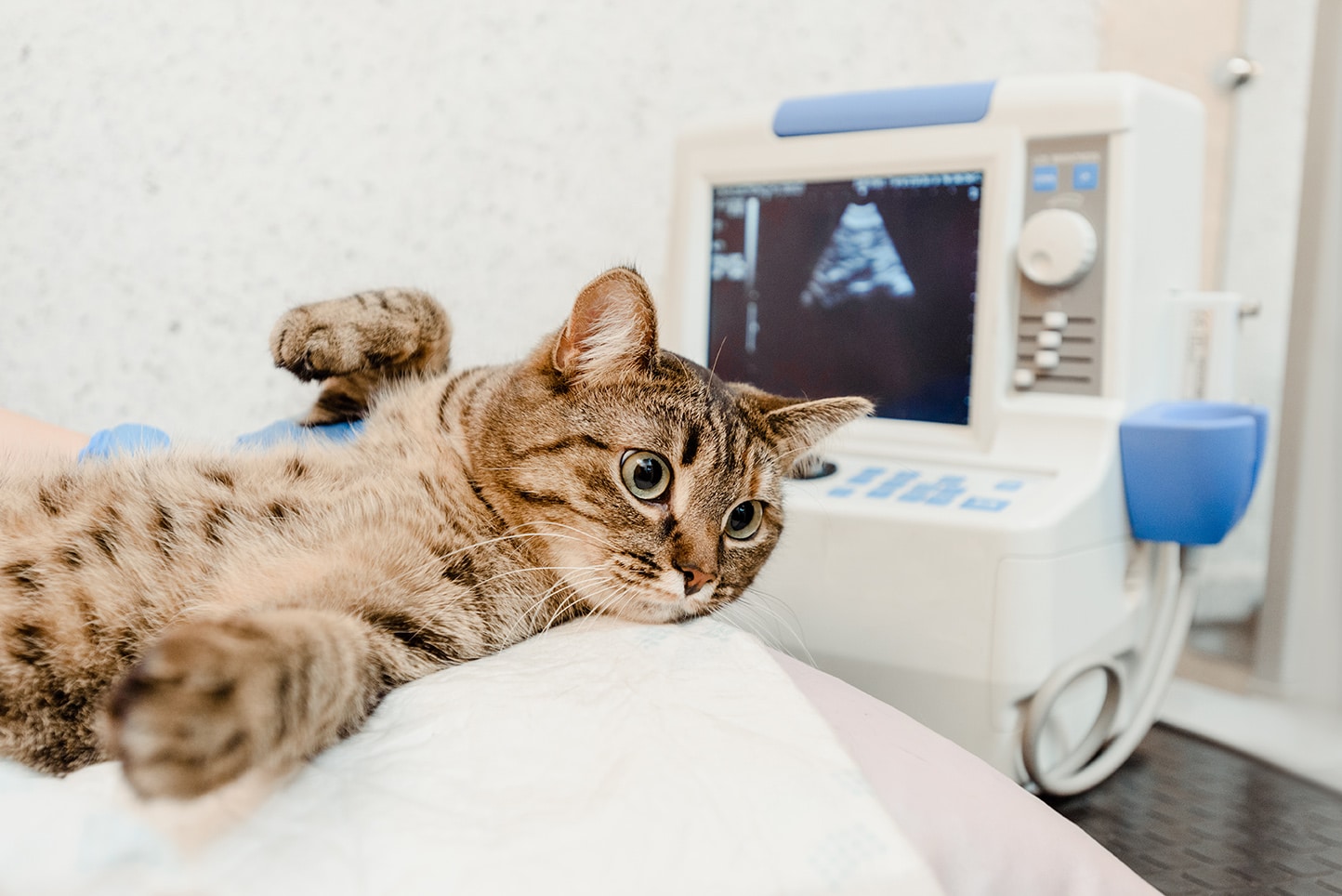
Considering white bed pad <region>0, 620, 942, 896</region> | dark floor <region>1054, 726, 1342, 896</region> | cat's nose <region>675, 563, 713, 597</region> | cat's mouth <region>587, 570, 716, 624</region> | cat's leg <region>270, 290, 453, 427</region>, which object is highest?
→ cat's leg <region>270, 290, 453, 427</region>

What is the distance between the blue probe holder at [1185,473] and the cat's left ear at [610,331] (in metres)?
0.51

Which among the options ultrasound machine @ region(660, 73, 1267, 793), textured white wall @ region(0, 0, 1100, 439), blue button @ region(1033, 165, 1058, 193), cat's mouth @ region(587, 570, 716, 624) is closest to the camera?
cat's mouth @ region(587, 570, 716, 624)

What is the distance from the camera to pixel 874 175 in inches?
42.2

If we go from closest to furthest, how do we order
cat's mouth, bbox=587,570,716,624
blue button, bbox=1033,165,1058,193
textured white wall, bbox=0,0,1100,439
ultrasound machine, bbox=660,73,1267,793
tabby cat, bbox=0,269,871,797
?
tabby cat, bbox=0,269,871,797 → cat's mouth, bbox=587,570,716,624 → ultrasound machine, bbox=660,73,1267,793 → blue button, bbox=1033,165,1058,193 → textured white wall, bbox=0,0,1100,439

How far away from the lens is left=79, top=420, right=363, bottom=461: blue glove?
84cm

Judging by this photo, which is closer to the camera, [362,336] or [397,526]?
[397,526]

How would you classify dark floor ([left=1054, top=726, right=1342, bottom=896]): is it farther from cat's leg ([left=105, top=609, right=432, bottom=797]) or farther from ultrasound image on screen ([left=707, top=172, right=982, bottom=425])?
cat's leg ([left=105, top=609, right=432, bottom=797])

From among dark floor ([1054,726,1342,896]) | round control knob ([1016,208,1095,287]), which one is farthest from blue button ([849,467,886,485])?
dark floor ([1054,726,1342,896])

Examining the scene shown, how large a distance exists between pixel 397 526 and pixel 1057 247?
27.9 inches

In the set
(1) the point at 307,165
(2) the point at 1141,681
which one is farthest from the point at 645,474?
(1) the point at 307,165

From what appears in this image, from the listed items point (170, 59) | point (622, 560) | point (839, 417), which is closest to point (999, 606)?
point (839, 417)

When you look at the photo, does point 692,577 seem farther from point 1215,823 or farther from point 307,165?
point 307,165

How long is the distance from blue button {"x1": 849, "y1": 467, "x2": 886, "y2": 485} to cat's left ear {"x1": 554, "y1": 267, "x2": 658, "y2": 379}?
0.98 ft

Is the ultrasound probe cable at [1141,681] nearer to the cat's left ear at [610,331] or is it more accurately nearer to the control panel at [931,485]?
the control panel at [931,485]
